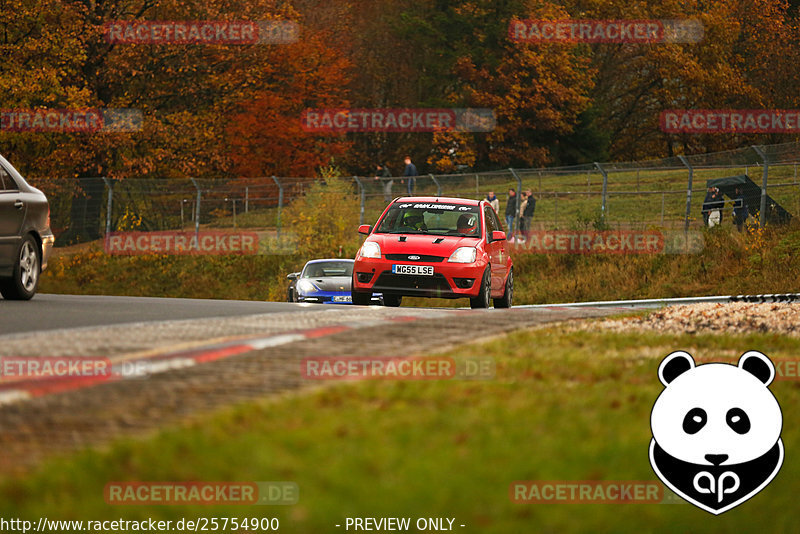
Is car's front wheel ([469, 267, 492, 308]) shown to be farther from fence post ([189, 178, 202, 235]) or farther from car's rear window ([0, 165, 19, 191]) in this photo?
fence post ([189, 178, 202, 235])

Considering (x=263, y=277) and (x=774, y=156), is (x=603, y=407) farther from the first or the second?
(x=263, y=277)

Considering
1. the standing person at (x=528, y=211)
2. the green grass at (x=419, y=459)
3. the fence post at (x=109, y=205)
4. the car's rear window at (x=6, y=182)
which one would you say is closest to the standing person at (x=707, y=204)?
the standing person at (x=528, y=211)

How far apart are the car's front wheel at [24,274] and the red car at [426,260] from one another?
4.64 metres

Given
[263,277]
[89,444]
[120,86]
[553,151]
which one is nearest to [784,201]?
[263,277]

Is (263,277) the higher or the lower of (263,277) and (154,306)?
the lower

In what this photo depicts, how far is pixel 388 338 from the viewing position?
9.92 metres

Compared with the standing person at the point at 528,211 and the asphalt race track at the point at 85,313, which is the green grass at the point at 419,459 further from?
the standing person at the point at 528,211

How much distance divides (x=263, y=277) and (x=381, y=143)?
30216 mm

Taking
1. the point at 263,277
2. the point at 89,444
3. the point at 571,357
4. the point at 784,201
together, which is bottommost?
the point at 263,277

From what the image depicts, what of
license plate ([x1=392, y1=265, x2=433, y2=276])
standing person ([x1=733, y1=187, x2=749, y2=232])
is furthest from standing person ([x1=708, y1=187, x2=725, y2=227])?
license plate ([x1=392, y1=265, x2=433, y2=276])

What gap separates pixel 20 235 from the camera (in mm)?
14516

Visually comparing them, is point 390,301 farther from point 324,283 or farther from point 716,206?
point 716,206

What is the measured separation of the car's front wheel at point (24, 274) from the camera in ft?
48.5

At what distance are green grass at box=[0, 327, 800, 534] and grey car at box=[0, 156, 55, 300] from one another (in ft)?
26.3
